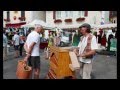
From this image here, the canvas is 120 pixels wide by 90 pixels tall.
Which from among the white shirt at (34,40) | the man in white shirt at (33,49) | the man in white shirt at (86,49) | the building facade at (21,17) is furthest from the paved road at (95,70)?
the building facade at (21,17)

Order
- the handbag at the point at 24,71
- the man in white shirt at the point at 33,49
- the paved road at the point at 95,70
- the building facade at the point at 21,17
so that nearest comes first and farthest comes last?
Answer: the handbag at the point at 24,71, the man in white shirt at the point at 33,49, the paved road at the point at 95,70, the building facade at the point at 21,17

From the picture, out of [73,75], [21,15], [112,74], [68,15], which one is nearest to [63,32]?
[68,15]

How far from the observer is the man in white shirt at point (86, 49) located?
707 centimetres

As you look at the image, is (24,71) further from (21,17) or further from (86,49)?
(21,17)

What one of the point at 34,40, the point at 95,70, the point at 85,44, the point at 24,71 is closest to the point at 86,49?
the point at 85,44

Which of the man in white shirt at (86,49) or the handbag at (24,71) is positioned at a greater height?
the man in white shirt at (86,49)

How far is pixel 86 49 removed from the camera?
715 centimetres

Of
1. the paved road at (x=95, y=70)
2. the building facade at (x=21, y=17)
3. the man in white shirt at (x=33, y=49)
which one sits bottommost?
the paved road at (x=95, y=70)

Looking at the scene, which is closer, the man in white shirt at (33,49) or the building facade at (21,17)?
the man in white shirt at (33,49)

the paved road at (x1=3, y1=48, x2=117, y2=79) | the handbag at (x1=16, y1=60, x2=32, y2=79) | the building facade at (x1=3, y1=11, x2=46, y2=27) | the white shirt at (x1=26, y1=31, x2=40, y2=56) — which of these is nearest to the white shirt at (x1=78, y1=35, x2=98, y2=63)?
the white shirt at (x1=26, y1=31, x2=40, y2=56)

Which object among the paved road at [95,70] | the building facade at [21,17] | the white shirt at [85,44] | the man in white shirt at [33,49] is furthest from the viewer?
the building facade at [21,17]

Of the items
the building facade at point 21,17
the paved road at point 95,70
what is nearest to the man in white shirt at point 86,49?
the paved road at point 95,70

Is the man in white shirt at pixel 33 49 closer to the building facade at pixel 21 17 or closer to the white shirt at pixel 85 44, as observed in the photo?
the white shirt at pixel 85 44

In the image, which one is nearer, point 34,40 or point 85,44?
point 85,44
